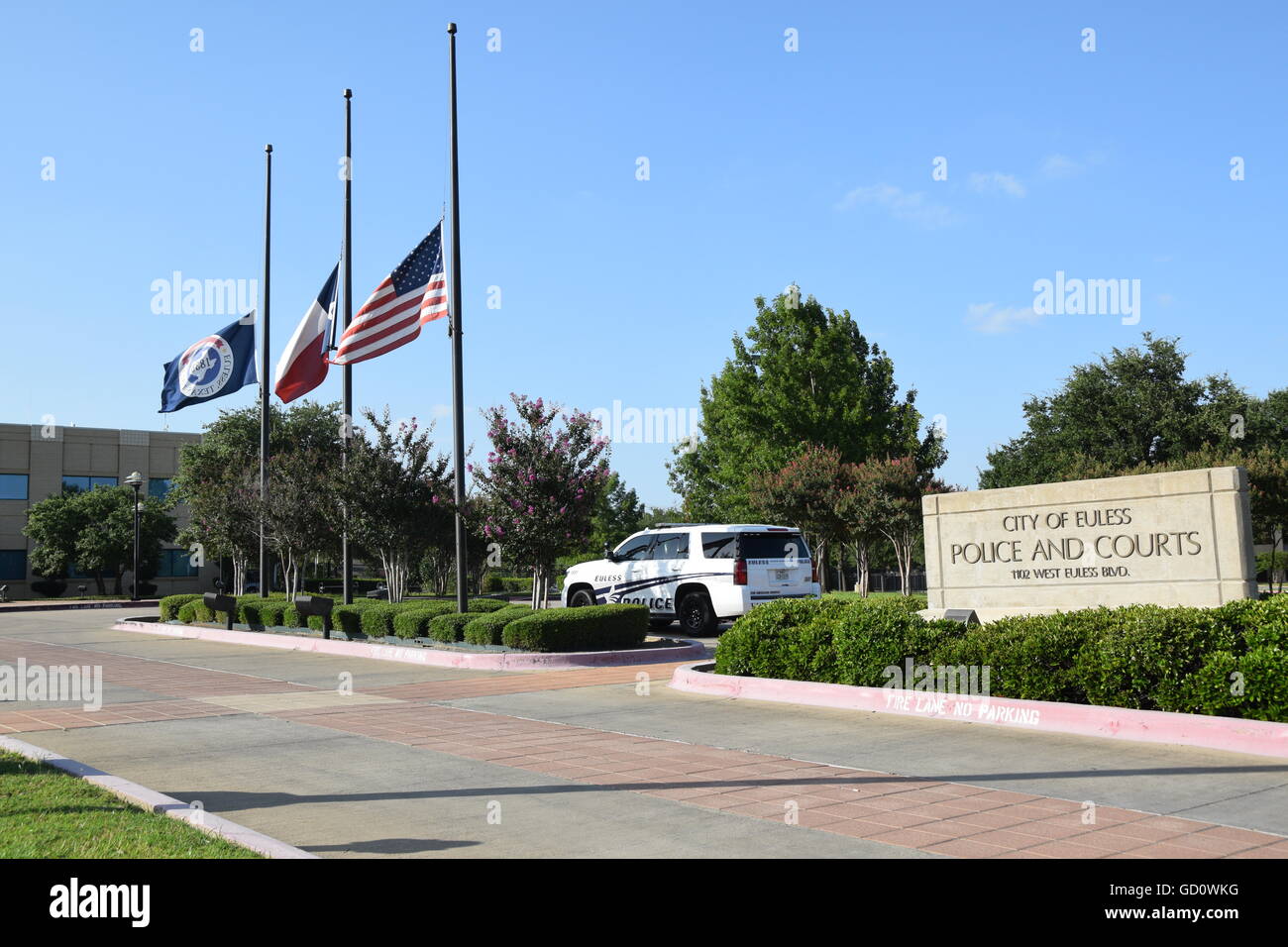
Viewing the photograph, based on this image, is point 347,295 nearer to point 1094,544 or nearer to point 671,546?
point 671,546

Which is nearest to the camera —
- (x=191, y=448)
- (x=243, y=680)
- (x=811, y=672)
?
(x=811, y=672)

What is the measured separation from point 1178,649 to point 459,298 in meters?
14.6

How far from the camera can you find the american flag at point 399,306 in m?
21.0

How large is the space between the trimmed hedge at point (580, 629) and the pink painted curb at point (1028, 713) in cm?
451

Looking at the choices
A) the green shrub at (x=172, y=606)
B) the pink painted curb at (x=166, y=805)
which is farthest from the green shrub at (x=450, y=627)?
the green shrub at (x=172, y=606)

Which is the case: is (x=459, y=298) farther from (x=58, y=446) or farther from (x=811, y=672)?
(x=58, y=446)

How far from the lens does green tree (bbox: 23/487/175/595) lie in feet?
177

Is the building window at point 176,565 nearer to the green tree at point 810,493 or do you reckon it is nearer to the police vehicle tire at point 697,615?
the green tree at point 810,493

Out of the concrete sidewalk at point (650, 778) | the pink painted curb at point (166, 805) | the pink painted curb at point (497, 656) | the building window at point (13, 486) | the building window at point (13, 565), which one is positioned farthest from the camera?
the building window at point (13, 486)

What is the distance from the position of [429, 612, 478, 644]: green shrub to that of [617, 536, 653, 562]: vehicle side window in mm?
3373

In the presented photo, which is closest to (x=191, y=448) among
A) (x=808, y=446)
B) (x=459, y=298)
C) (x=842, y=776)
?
(x=808, y=446)

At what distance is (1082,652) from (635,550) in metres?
12.2
